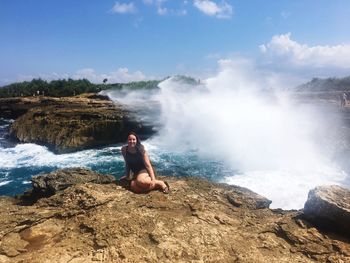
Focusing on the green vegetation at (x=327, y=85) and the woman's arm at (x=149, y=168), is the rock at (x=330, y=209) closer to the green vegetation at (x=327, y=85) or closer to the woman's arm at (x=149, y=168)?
the woman's arm at (x=149, y=168)

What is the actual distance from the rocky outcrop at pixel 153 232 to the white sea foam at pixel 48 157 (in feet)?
42.6

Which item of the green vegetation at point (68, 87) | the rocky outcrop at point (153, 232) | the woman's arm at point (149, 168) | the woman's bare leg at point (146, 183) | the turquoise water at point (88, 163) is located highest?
the green vegetation at point (68, 87)

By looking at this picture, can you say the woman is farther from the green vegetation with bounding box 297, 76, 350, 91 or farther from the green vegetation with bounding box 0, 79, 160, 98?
the green vegetation with bounding box 0, 79, 160, 98

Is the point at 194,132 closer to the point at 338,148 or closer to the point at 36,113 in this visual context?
the point at 338,148

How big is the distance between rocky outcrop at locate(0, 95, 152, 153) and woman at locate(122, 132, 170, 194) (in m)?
15.9

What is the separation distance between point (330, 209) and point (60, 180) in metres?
5.34

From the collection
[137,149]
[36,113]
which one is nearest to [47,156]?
[36,113]

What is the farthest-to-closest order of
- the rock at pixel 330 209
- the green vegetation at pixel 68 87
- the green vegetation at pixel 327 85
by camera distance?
the green vegetation at pixel 68 87
the green vegetation at pixel 327 85
the rock at pixel 330 209

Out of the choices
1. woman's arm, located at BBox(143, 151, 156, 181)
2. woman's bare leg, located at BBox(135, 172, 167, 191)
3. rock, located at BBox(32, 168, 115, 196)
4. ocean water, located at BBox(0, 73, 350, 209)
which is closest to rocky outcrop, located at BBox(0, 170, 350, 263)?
woman's bare leg, located at BBox(135, 172, 167, 191)

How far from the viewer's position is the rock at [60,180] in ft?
24.0

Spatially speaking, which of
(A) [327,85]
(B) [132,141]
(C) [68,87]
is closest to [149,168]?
(B) [132,141]

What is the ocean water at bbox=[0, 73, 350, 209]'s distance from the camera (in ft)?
50.3

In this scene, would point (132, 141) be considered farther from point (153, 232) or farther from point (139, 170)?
point (153, 232)

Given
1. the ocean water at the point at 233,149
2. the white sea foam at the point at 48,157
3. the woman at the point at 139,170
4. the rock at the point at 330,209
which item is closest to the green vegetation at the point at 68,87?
the ocean water at the point at 233,149
